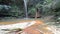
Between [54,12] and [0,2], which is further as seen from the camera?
[0,2]

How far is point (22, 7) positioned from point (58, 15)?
6.50 m

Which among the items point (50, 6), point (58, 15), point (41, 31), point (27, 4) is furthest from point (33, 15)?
point (41, 31)

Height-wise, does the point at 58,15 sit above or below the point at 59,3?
below

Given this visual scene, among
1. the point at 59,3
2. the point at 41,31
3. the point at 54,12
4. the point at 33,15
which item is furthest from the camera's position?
the point at 33,15

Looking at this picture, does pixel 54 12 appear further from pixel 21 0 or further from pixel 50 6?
pixel 21 0

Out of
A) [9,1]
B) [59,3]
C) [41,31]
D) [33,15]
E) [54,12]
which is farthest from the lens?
[9,1]

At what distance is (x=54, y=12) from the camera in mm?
11586

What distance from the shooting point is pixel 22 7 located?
55.0 ft

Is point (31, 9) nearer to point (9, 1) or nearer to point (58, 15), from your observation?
point (9, 1)

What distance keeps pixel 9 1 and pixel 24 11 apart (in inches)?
75.8

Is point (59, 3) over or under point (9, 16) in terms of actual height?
over

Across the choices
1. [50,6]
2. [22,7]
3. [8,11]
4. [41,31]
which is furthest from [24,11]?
[41,31]

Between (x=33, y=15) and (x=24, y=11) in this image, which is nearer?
(x=33, y=15)

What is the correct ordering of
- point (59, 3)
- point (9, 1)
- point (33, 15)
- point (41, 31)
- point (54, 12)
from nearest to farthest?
point (41, 31), point (59, 3), point (54, 12), point (33, 15), point (9, 1)
